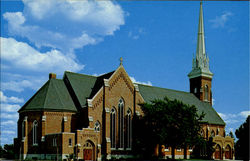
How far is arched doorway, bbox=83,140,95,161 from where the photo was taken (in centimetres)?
4359

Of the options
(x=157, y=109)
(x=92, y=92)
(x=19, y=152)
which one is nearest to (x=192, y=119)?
(x=157, y=109)

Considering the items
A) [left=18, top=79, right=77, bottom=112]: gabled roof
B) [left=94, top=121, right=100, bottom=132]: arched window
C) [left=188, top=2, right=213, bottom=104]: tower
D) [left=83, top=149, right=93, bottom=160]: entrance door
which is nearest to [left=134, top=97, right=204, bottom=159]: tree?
[left=94, top=121, right=100, bottom=132]: arched window

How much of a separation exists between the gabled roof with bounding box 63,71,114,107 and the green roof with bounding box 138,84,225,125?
36.0 ft

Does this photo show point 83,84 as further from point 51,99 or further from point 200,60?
point 200,60

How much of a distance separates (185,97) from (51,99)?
115ft

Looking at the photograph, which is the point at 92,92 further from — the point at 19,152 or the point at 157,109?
the point at 19,152

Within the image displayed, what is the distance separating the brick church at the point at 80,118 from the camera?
43594mm

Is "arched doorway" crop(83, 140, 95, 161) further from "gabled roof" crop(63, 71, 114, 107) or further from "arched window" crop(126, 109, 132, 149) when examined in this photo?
"arched window" crop(126, 109, 132, 149)

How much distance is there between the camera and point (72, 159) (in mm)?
40688

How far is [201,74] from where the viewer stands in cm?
7631

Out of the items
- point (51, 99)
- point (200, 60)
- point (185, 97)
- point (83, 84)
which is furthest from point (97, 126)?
point (200, 60)

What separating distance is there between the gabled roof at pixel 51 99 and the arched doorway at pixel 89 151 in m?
6.59

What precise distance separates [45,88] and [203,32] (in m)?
46.7

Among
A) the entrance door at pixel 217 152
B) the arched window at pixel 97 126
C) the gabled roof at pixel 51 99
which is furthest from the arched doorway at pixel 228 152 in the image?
the gabled roof at pixel 51 99
